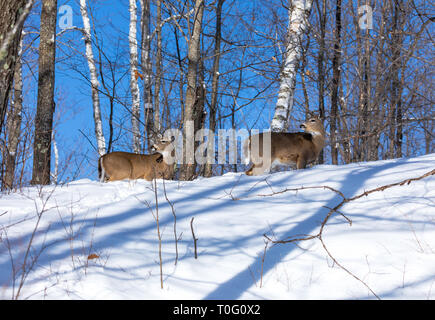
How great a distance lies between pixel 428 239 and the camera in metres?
3.25

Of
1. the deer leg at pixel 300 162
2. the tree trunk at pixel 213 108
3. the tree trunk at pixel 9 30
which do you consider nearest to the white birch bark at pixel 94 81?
the tree trunk at pixel 213 108

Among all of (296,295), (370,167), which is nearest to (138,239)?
(296,295)

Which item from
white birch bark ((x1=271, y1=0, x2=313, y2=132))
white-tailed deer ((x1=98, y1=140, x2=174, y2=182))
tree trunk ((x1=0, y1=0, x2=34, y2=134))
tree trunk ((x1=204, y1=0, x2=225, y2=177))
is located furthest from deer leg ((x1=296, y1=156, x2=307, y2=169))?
tree trunk ((x1=0, y1=0, x2=34, y2=134))

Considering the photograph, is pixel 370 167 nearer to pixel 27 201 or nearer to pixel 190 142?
pixel 190 142

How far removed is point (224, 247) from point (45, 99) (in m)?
5.54

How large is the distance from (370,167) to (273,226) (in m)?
3.30

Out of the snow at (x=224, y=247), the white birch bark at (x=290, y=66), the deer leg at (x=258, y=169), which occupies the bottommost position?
the snow at (x=224, y=247)

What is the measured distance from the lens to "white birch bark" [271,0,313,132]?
27.7 feet

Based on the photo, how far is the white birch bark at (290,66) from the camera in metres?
8.43

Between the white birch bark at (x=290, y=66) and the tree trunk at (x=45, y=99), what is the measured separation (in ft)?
14.4

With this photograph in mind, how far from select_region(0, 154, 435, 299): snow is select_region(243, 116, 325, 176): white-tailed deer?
2.79 m

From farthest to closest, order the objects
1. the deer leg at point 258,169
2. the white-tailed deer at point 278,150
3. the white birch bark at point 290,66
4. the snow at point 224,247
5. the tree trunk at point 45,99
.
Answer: the white birch bark at point 290,66 < the deer leg at point 258,169 < the white-tailed deer at point 278,150 < the tree trunk at point 45,99 < the snow at point 224,247

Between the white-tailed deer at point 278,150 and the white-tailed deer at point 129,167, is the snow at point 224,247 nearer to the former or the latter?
the white-tailed deer at point 278,150

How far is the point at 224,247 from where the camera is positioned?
3375mm
